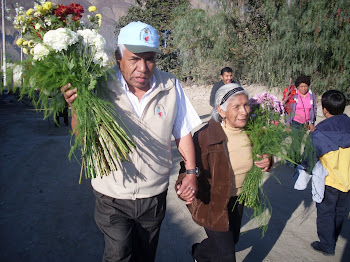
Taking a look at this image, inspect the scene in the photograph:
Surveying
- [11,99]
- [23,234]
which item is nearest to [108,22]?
[11,99]

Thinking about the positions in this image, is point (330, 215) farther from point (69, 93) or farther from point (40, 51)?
point (40, 51)

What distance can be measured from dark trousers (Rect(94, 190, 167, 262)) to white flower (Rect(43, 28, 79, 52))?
1.19m

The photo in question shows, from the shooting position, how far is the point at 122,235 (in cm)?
228

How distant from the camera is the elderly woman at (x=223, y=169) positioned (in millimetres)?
2574

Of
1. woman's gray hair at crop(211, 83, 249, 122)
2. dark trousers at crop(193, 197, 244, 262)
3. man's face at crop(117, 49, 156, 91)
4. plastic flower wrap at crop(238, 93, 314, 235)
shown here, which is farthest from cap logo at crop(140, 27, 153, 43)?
dark trousers at crop(193, 197, 244, 262)

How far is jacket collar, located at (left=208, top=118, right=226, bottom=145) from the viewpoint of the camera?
2596 mm

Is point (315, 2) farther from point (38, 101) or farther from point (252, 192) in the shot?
point (38, 101)

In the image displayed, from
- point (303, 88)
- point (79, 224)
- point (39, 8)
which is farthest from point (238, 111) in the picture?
point (303, 88)

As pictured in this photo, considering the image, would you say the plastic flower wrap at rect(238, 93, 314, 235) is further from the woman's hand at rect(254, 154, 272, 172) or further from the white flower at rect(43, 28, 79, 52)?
the white flower at rect(43, 28, 79, 52)

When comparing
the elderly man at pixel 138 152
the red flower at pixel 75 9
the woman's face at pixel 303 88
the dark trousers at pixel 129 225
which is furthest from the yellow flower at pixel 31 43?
the woman's face at pixel 303 88

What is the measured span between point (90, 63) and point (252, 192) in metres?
1.83

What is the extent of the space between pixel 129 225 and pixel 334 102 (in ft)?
8.70

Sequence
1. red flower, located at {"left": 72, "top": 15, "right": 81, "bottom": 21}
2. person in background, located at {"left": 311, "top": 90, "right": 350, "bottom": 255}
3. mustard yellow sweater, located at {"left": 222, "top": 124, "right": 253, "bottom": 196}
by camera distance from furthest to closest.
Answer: person in background, located at {"left": 311, "top": 90, "right": 350, "bottom": 255} < mustard yellow sweater, located at {"left": 222, "top": 124, "right": 253, "bottom": 196} < red flower, located at {"left": 72, "top": 15, "right": 81, "bottom": 21}

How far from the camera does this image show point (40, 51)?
75.6 inches
